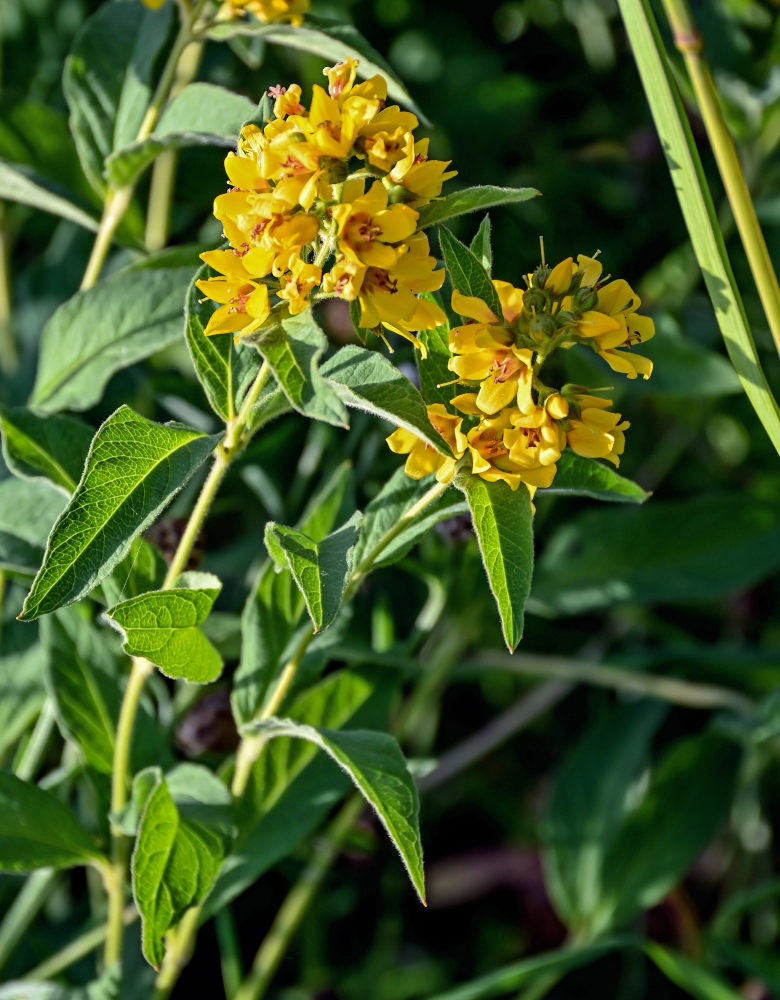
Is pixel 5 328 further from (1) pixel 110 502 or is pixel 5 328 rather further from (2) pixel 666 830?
(2) pixel 666 830

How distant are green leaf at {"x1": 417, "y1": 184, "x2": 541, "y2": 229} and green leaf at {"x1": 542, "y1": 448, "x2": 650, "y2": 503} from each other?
0.53 feet

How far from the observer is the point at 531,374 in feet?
1.66

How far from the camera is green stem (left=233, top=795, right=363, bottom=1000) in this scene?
84cm

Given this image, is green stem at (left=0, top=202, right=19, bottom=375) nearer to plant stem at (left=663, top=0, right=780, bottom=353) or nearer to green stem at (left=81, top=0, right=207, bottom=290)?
green stem at (left=81, top=0, right=207, bottom=290)

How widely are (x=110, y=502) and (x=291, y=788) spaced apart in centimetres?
30

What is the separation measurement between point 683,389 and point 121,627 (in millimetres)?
643

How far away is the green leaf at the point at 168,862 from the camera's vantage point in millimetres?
580

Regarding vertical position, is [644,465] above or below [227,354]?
below

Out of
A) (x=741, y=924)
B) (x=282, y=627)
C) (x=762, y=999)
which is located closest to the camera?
(x=282, y=627)

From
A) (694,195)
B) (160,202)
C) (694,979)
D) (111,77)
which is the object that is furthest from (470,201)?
(694,979)

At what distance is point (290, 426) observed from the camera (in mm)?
991

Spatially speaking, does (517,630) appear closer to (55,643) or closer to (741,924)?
(55,643)

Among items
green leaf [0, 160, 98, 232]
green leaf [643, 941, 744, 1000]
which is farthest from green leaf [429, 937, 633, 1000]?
green leaf [0, 160, 98, 232]

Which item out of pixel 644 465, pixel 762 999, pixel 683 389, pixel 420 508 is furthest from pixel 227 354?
pixel 762 999
